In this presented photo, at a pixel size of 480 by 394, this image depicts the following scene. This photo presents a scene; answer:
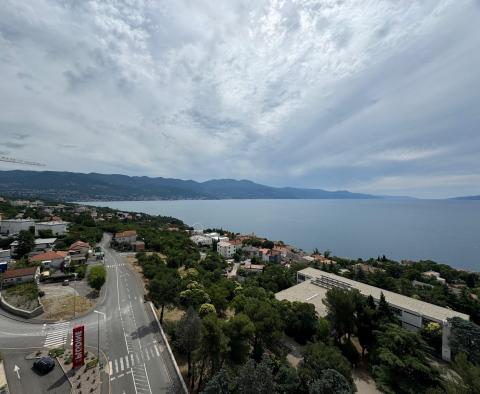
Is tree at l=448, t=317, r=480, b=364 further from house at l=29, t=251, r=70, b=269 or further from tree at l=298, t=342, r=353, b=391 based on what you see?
house at l=29, t=251, r=70, b=269

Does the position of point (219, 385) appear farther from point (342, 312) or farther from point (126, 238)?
point (126, 238)

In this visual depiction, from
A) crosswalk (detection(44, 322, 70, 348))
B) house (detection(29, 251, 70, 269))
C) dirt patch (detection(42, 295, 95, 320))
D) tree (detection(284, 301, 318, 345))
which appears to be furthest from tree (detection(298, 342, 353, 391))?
house (detection(29, 251, 70, 269))

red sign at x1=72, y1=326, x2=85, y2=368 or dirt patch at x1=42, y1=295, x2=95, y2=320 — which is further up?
red sign at x1=72, y1=326, x2=85, y2=368

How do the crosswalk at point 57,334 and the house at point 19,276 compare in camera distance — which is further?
the house at point 19,276

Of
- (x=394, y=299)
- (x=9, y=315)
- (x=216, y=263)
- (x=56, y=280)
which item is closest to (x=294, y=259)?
(x=216, y=263)

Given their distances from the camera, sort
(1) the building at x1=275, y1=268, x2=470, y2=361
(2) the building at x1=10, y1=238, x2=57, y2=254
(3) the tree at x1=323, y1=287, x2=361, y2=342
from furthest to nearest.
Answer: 1. (2) the building at x1=10, y1=238, x2=57, y2=254
2. (1) the building at x1=275, y1=268, x2=470, y2=361
3. (3) the tree at x1=323, y1=287, x2=361, y2=342

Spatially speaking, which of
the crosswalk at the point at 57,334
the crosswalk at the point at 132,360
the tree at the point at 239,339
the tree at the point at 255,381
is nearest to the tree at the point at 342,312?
the tree at the point at 239,339

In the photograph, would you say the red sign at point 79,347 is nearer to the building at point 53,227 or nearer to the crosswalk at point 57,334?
the crosswalk at point 57,334
